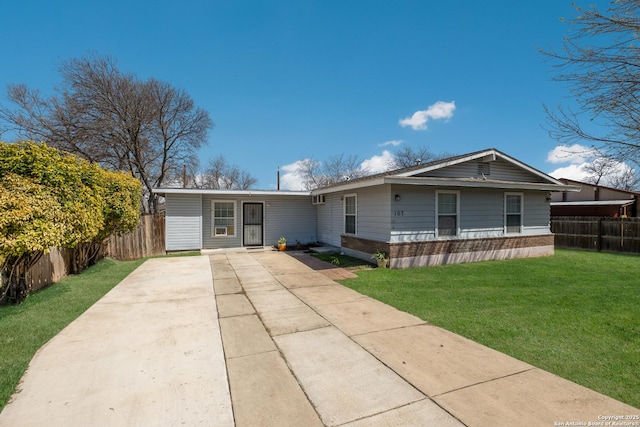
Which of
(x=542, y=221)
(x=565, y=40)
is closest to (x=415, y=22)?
(x=565, y=40)

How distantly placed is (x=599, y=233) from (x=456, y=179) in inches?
337

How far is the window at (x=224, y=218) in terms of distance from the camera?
12.7 meters

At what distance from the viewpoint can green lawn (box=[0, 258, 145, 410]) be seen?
2982 millimetres

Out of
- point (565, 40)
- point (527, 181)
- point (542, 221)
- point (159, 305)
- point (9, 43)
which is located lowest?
point (159, 305)

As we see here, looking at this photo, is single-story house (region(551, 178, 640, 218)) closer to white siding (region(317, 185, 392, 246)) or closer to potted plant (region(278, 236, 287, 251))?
white siding (region(317, 185, 392, 246))

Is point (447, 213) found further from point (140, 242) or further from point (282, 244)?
point (140, 242)

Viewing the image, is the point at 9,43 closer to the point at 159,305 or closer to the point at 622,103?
the point at 159,305

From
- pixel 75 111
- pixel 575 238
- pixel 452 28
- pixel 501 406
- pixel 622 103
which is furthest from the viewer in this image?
pixel 75 111

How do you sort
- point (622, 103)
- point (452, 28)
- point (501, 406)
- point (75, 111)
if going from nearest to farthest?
point (501, 406), point (622, 103), point (452, 28), point (75, 111)

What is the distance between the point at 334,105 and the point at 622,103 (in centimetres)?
1341

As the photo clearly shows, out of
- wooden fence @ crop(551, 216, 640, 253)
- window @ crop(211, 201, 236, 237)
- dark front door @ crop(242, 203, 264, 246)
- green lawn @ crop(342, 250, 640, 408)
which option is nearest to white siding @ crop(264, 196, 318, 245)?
dark front door @ crop(242, 203, 264, 246)

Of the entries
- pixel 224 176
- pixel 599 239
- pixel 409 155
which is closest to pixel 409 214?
pixel 599 239

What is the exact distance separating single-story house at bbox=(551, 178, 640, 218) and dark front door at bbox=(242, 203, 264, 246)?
16353 mm

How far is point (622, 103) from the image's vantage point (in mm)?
3668
